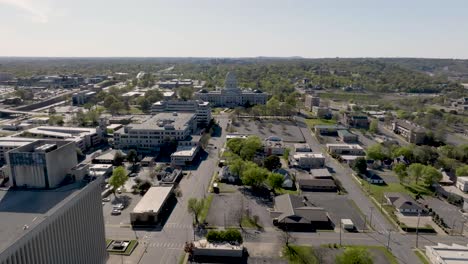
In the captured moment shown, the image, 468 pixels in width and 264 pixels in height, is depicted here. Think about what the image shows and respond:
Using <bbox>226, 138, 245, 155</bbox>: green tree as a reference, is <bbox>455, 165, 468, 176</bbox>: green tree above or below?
below

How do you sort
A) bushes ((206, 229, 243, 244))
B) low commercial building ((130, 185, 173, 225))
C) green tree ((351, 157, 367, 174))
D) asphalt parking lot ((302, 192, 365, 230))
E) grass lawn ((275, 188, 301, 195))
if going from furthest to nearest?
green tree ((351, 157, 367, 174)) → grass lawn ((275, 188, 301, 195)) → asphalt parking lot ((302, 192, 365, 230)) → low commercial building ((130, 185, 173, 225)) → bushes ((206, 229, 243, 244))

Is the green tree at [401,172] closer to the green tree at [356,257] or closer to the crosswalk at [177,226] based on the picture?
the green tree at [356,257]

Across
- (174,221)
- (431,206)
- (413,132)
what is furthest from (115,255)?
(413,132)

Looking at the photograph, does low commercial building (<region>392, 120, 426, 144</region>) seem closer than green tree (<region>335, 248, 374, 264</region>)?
No

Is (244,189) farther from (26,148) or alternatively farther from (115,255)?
(26,148)

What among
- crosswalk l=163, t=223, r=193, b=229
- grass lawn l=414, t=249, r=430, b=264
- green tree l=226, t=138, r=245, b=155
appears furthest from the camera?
green tree l=226, t=138, r=245, b=155

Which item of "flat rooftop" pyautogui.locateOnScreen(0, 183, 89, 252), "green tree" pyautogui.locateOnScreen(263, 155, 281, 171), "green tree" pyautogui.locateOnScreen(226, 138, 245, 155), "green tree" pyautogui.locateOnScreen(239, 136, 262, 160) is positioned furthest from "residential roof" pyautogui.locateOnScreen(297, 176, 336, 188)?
"flat rooftop" pyautogui.locateOnScreen(0, 183, 89, 252)

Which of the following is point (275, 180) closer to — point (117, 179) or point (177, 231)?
point (177, 231)

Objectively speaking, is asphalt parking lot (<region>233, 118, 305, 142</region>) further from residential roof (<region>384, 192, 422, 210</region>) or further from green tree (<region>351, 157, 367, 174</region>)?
residential roof (<region>384, 192, 422, 210</region>)
